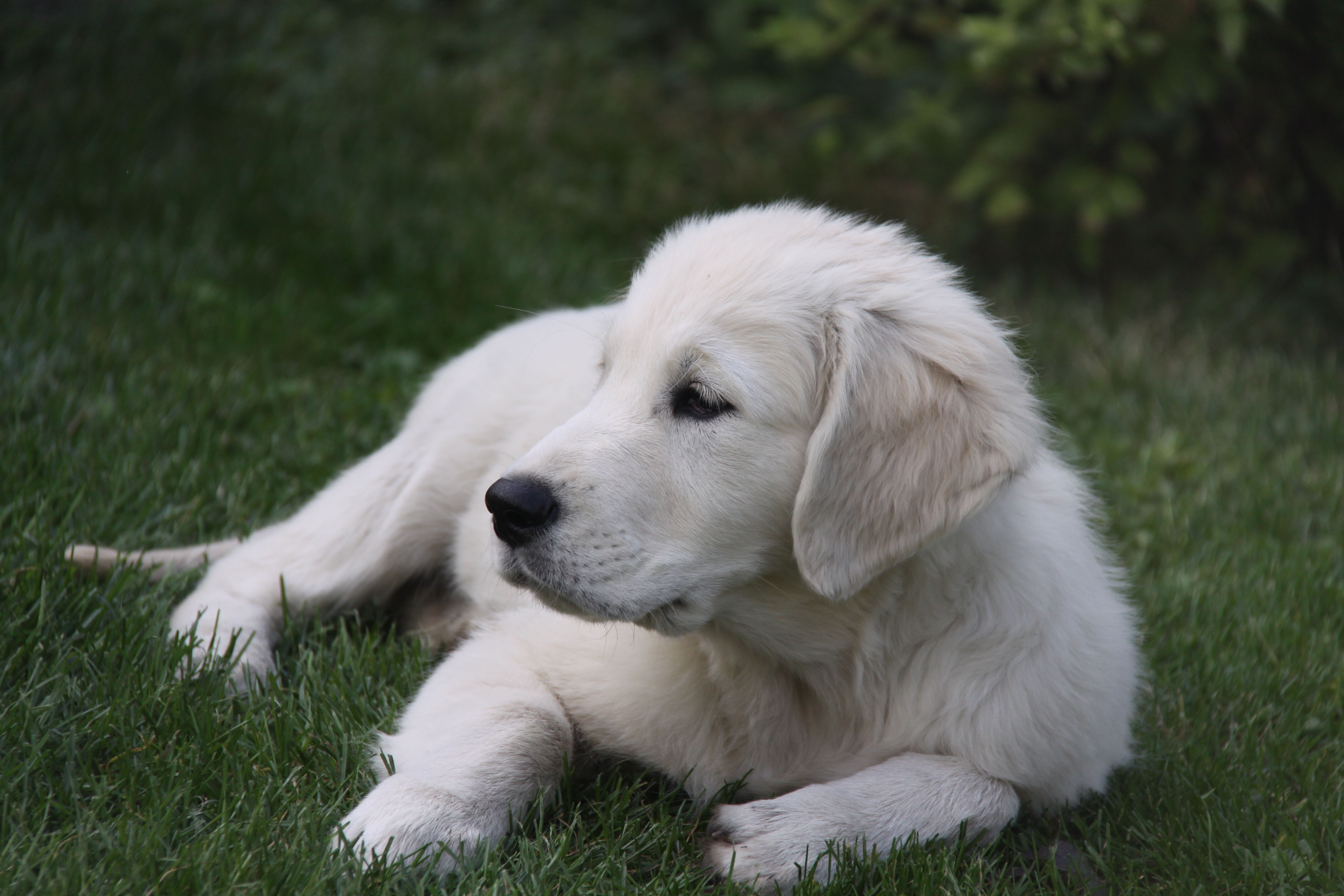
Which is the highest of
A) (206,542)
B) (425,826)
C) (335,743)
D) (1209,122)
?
(1209,122)

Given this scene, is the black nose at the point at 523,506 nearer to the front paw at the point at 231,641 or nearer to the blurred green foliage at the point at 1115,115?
the front paw at the point at 231,641

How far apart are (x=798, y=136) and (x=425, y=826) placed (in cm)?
697

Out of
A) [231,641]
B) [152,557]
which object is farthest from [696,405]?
[152,557]

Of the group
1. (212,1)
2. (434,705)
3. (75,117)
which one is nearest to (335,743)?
(434,705)

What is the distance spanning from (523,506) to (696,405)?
0.43m

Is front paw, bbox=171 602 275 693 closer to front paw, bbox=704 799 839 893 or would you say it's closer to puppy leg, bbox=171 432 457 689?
puppy leg, bbox=171 432 457 689

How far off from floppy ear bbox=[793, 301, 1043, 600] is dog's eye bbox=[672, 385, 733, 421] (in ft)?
0.66

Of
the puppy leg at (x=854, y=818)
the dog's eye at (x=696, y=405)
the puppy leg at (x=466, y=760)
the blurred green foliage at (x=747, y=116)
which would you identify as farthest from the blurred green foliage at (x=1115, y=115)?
the puppy leg at (x=466, y=760)

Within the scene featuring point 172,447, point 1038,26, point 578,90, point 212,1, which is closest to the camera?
point 172,447

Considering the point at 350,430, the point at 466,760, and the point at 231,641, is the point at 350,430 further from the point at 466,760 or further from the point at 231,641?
the point at 466,760

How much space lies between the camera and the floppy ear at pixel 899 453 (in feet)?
7.93

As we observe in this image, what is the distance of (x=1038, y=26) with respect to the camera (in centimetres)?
568

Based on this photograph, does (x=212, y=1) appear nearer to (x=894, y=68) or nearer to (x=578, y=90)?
(x=578, y=90)

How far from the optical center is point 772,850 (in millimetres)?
2414
